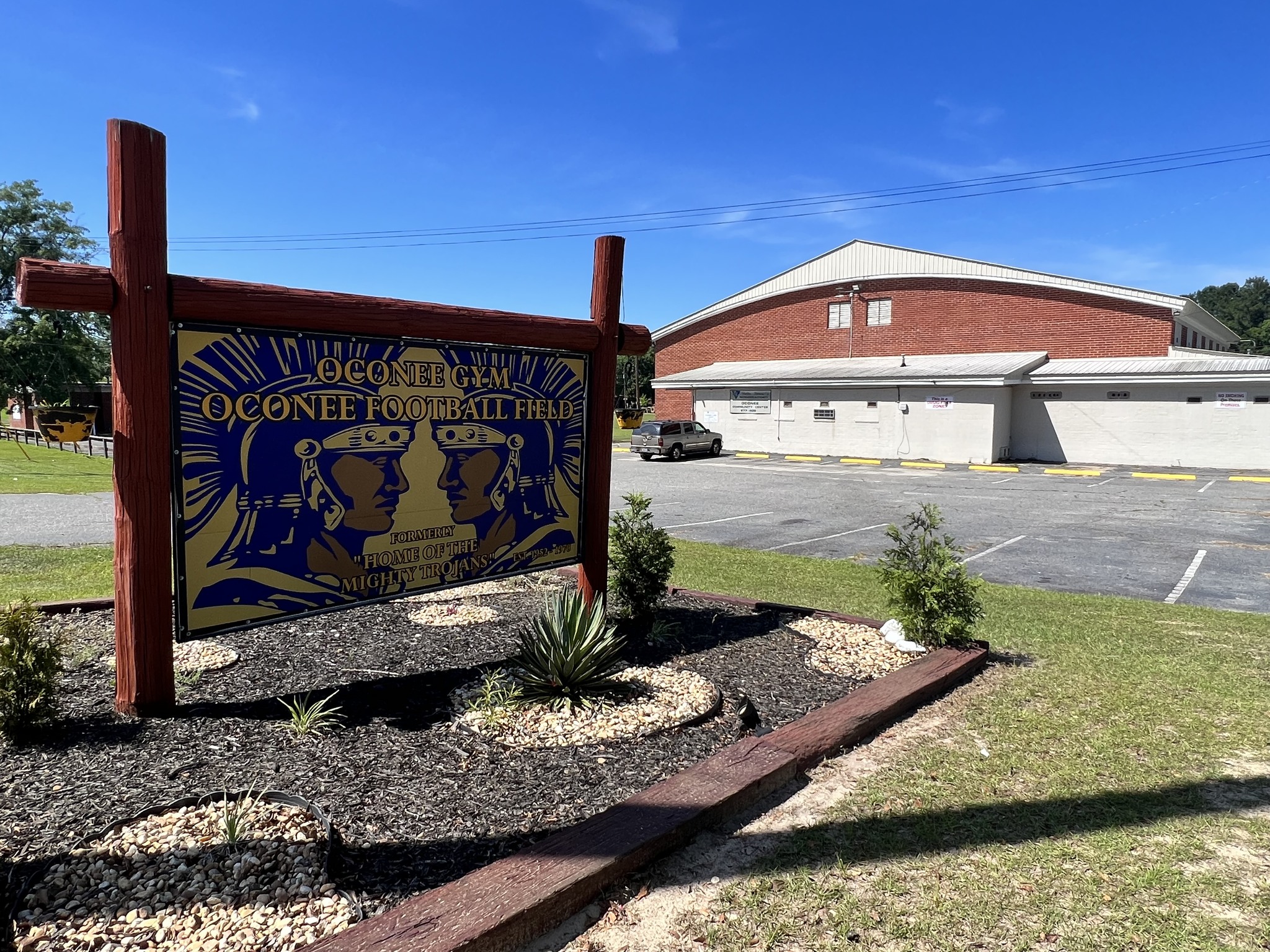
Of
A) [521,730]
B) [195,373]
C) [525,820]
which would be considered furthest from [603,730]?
[195,373]

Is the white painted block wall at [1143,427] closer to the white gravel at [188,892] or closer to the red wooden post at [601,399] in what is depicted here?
the red wooden post at [601,399]

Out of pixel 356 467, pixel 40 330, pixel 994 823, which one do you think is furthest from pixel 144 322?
pixel 40 330

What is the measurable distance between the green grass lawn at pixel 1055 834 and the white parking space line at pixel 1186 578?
306 centimetres

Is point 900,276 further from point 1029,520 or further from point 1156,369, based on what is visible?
point 1029,520

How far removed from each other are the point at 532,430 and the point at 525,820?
9.51 feet

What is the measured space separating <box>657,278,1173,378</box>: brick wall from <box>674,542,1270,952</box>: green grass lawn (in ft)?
90.9

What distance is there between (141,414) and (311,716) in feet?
5.54

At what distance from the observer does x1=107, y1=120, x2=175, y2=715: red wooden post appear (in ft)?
12.1

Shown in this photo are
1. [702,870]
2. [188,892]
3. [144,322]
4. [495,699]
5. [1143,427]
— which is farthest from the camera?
[1143,427]

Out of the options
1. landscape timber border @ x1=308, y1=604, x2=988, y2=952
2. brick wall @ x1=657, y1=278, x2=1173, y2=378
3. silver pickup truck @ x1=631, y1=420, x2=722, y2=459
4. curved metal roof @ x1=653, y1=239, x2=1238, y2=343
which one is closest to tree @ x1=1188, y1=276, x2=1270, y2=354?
curved metal roof @ x1=653, y1=239, x2=1238, y2=343

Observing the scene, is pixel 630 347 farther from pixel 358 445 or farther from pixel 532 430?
pixel 358 445

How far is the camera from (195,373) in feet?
13.0

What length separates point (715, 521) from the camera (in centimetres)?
1445

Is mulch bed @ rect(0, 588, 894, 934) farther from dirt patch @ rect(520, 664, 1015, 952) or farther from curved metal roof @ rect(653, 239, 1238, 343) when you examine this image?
curved metal roof @ rect(653, 239, 1238, 343)
